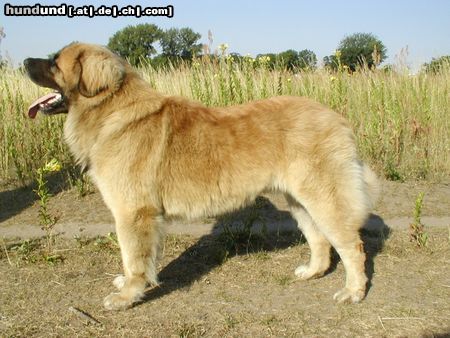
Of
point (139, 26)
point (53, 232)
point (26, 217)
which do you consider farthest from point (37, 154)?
point (139, 26)

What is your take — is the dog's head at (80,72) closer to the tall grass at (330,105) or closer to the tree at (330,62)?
the tall grass at (330,105)

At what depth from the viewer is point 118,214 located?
3.15m

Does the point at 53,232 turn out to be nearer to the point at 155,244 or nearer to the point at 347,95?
the point at 155,244

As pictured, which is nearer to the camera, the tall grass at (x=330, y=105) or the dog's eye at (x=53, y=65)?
the dog's eye at (x=53, y=65)

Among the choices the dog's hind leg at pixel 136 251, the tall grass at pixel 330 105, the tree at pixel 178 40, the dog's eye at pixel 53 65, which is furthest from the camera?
the tree at pixel 178 40

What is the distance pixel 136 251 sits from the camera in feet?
10.4

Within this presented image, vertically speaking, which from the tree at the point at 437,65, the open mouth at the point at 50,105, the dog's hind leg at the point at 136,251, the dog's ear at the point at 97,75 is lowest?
the dog's hind leg at the point at 136,251

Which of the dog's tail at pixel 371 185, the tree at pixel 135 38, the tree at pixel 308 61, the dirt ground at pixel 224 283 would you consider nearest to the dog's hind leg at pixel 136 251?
the dirt ground at pixel 224 283

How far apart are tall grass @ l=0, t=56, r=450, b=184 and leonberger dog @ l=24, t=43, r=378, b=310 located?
3449 mm

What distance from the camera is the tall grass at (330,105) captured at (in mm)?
6598

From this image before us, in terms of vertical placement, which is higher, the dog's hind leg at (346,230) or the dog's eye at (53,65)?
the dog's eye at (53,65)

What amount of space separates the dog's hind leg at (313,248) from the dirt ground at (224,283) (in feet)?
0.31

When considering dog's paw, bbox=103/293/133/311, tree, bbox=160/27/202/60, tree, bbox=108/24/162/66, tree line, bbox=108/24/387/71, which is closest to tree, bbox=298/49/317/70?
→ tree line, bbox=108/24/387/71

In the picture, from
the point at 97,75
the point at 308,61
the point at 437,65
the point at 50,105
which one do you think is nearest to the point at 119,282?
the point at 50,105
